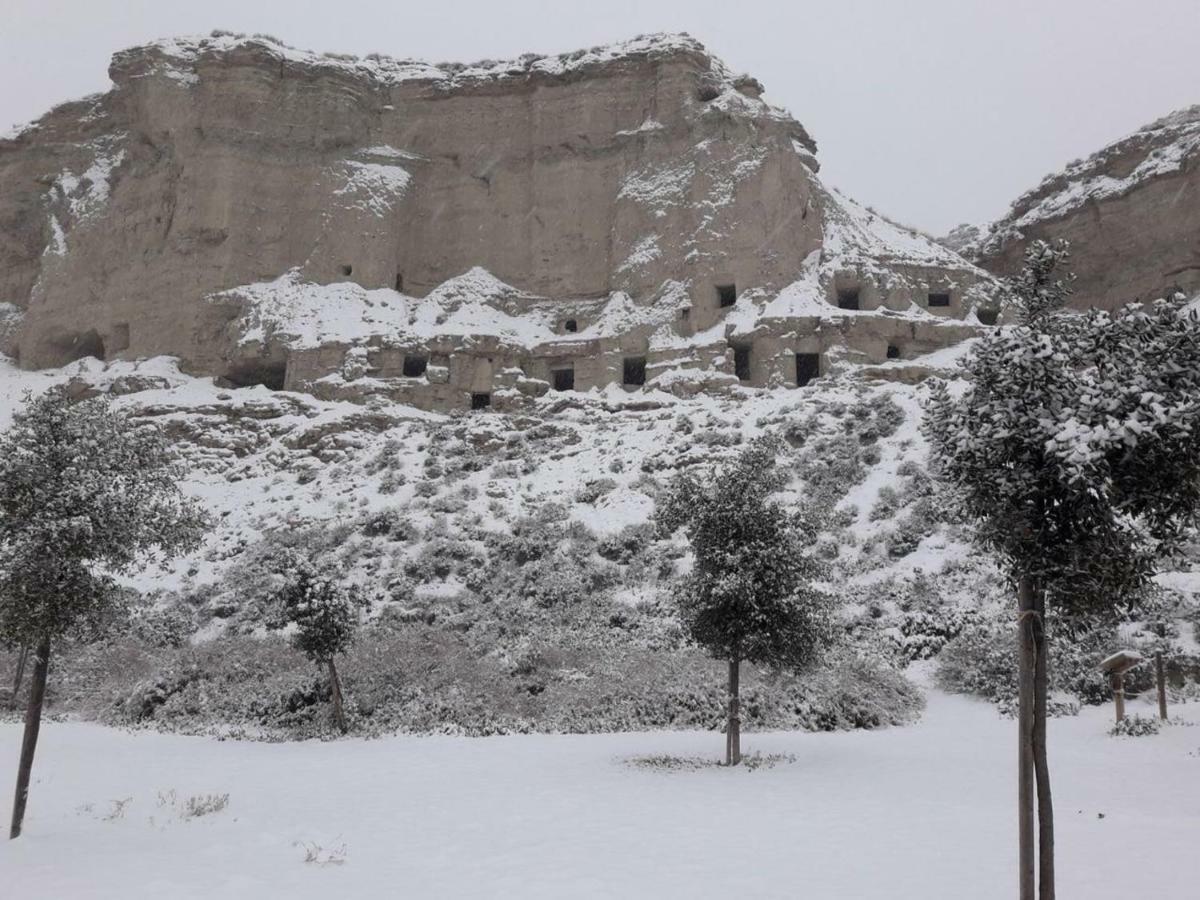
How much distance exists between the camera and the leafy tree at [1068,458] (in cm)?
560

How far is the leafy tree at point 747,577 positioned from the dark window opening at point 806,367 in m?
26.8

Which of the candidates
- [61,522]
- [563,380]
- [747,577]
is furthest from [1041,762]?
[563,380]

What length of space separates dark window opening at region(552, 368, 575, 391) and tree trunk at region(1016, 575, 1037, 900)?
123 ft

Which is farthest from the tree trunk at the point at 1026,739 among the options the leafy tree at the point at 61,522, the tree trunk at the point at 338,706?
the tree trunk at the point at 338,706

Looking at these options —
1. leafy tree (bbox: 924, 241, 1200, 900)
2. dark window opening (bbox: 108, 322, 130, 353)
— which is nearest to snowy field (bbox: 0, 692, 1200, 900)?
leafy tree (bbox: 924, 241, 1200, 900)

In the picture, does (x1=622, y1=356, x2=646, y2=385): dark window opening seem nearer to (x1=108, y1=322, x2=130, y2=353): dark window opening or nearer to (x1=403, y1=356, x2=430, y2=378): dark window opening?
(x1=403, y1=356, x2=430, y2=378): dark window opening

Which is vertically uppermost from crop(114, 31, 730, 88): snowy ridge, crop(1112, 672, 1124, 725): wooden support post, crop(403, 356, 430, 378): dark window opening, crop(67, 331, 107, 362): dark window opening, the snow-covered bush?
crop(114, 31, 730, 88): snowy ridge

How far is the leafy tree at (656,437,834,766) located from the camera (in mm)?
13969

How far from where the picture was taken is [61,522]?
30.0 feet

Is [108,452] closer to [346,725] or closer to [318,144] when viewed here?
[346,725]

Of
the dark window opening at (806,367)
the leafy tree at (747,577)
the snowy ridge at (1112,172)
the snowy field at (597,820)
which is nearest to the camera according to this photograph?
the snowy field at (597,820)

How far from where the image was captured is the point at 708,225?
42938mm

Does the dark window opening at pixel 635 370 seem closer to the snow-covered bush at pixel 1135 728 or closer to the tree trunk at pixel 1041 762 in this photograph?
the snow-covered bush at pixel 1135 728

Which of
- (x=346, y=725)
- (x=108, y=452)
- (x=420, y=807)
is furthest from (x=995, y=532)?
(x=346, y=725)
